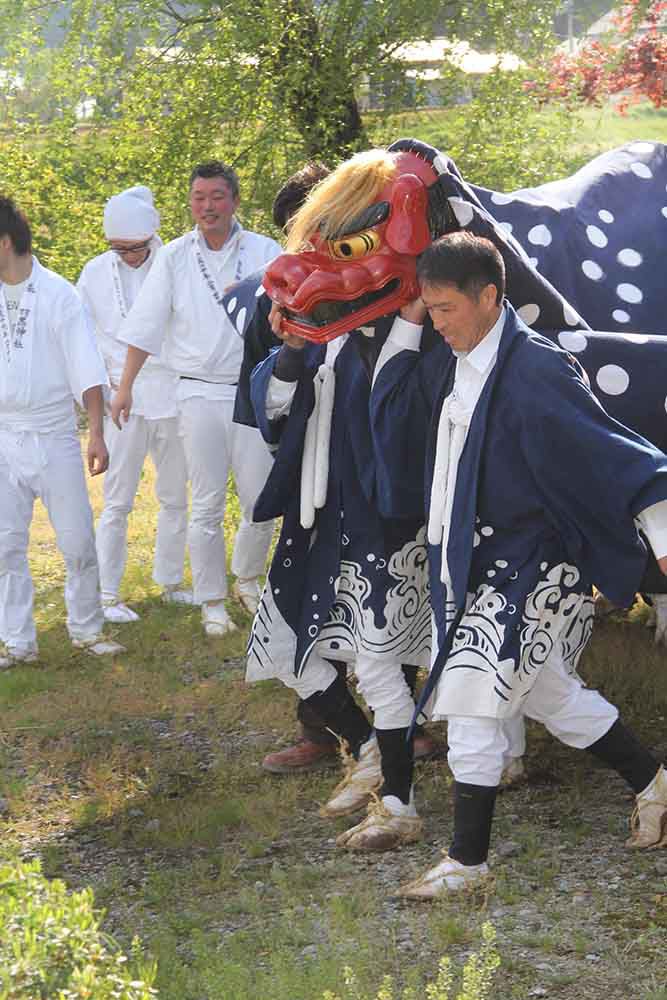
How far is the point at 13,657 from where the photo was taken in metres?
7.30

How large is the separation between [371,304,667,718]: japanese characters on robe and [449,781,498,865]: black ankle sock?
233 mm

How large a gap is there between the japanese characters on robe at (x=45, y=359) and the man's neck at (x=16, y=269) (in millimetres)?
43

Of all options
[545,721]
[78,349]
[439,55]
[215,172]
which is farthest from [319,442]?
[439,55]

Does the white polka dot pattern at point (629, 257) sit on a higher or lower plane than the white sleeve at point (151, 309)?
higher

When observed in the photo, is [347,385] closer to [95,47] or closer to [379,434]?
[379,434]

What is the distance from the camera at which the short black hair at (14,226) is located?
6730 mm

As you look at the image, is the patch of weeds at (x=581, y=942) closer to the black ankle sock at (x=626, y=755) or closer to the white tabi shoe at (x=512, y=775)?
the black ankle sock at (x=626, y=755)

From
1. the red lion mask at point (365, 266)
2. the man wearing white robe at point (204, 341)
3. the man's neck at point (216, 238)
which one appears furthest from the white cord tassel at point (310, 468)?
the man's neck at point (216, 238)

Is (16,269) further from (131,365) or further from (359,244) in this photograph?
(359,244)

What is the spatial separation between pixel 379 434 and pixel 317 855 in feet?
4.63

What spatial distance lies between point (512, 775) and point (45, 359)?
292cm

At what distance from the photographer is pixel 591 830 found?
4.97 m

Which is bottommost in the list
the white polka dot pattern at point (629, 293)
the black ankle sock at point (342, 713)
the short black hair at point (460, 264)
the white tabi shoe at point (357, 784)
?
the white tabi shoe at point (357, 784)

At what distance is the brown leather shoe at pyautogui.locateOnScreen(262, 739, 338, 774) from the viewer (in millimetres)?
5719
